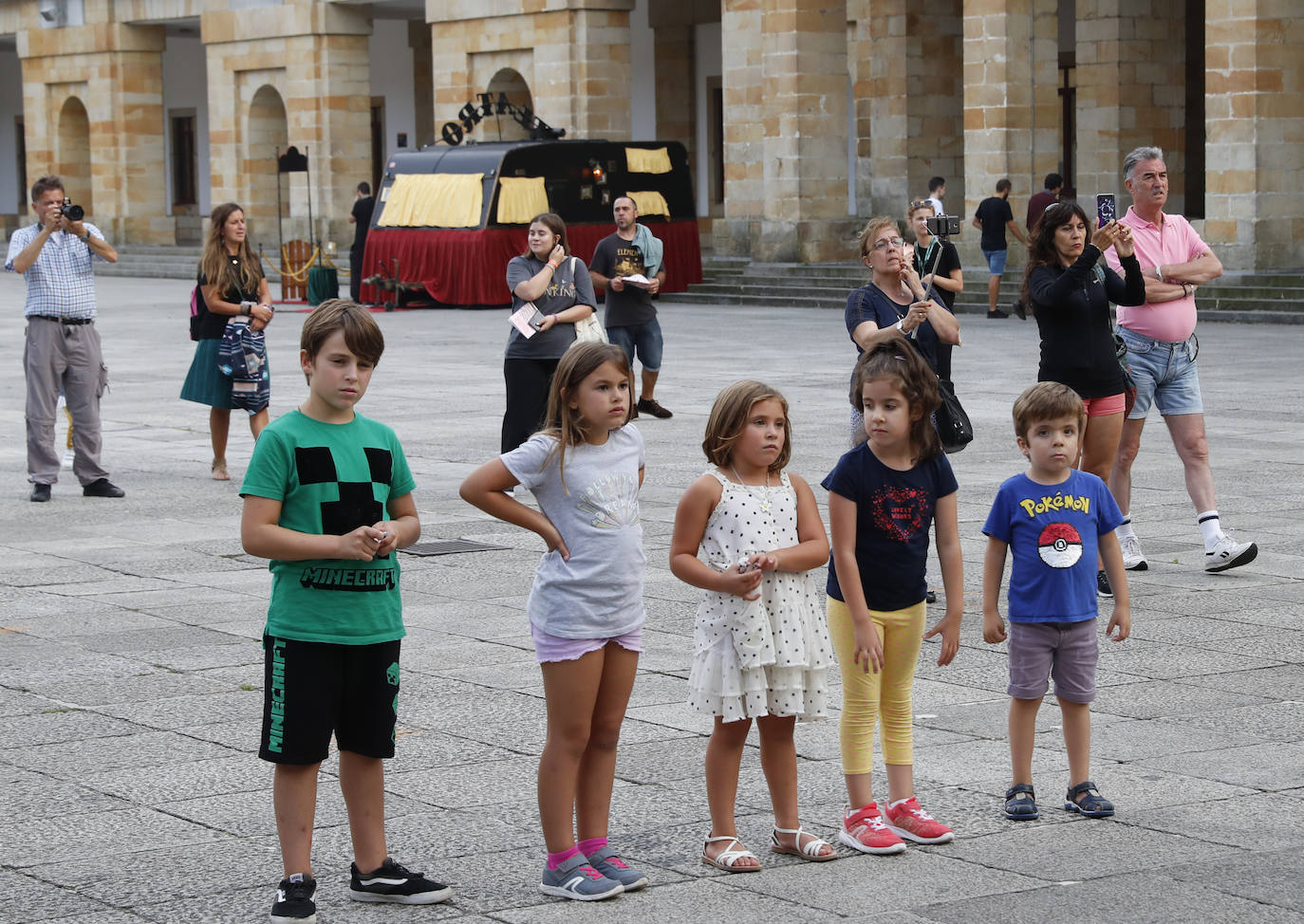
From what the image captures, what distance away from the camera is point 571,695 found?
186 inches

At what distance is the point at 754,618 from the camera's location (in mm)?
4836

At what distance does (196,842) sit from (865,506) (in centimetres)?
187

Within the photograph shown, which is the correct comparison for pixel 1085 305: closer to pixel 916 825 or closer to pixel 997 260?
pixel 916 825

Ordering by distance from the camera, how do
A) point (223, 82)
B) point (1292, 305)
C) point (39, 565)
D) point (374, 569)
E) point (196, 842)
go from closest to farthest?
1. point (374, 569)
2. point (196, 842)
3. point (39, 565)
4. point (1292, 305)
5. point (223, 82)

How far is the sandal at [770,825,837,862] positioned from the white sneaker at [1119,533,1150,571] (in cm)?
414

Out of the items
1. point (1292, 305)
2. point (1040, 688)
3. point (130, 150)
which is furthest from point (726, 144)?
point (1040, 688)

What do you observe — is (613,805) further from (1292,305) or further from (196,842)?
(1292,305)

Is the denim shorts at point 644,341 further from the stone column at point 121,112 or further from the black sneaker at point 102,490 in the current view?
the stone column at point 121,112

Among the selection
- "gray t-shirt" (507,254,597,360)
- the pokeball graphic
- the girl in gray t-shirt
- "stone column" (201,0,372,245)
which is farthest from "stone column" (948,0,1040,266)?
the girl in gray t-shirt

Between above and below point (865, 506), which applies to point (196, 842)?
Answer: below

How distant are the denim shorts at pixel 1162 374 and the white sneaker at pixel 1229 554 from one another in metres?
0.63

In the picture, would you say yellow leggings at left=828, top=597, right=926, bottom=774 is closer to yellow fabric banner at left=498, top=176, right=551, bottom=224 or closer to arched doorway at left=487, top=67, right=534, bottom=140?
yellow fabric banner at left=498, top=176, right=551, bottom=224

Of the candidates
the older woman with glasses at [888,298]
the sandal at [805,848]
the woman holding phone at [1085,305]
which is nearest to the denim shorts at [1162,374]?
the woman holding phone at [1085,305]

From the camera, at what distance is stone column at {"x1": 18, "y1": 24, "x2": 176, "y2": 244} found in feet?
149
